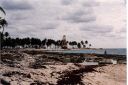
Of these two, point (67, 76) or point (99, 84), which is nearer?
point (99, 84)

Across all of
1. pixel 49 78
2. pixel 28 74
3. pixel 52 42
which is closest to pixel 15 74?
pixel 28 74

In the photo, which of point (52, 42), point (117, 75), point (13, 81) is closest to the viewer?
Result: point (13, 81)

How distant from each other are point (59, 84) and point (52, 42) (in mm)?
118836

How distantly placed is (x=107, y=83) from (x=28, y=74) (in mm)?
5086

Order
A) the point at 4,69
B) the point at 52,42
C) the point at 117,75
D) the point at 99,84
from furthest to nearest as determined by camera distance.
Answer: the point at 52,42 → the point at 117,75 → the point at 4,69 → the point at 99,84

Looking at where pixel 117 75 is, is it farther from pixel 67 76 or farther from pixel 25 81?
pixel 25 81

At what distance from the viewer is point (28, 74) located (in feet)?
55.0

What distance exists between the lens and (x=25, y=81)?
15344 millimetres

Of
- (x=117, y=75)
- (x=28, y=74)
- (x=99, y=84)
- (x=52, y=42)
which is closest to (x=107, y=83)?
(x=99, y=84)

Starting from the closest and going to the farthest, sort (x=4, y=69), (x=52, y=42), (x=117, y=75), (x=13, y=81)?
(x=13, y=81), (x=4, y=69), (x=117, y=75), (x=52, y=42)

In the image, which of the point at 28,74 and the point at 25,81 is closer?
the point at 25,81

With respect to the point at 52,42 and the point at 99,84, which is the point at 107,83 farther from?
the point at 52,42

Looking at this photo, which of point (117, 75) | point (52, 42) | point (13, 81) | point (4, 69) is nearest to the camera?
point (13, 81)

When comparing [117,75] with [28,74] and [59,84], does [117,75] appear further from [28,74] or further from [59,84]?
[28,74]
